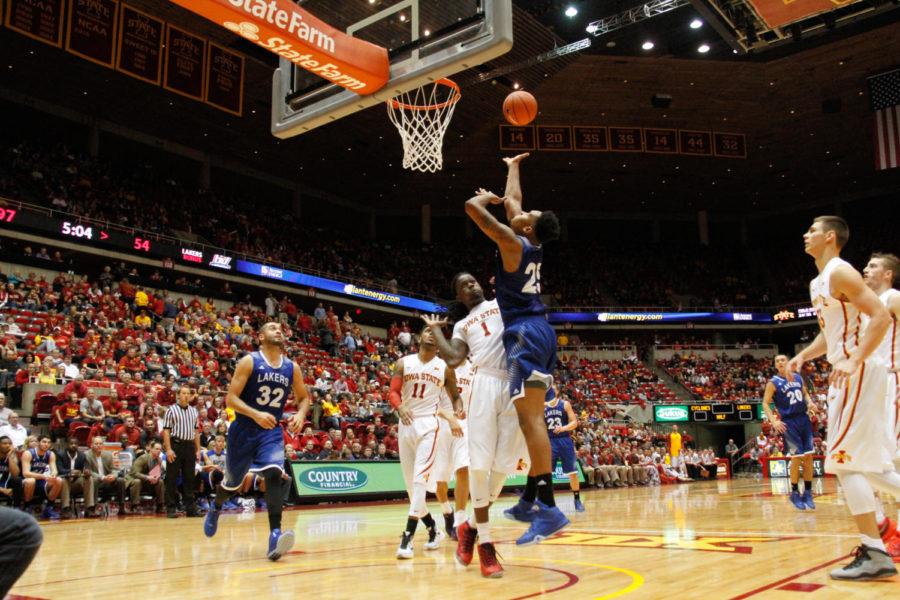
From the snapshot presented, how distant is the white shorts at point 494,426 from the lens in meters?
5.05

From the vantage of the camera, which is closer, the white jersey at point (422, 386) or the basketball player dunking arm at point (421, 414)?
the basketball player dunking arm at point (421, 414)

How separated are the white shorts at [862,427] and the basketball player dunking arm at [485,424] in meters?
2.00

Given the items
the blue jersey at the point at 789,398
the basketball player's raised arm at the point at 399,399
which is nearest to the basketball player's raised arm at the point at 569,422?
the blue jersey at the point at 789,398

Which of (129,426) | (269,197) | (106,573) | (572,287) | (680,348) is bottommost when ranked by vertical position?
(106,573)

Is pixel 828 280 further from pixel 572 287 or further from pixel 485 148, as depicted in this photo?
pixel 572 287

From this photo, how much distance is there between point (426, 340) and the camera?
22.6ft

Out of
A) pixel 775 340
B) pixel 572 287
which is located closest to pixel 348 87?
pixel 572 287

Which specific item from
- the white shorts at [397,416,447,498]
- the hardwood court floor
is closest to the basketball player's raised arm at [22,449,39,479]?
the hardwood court floor

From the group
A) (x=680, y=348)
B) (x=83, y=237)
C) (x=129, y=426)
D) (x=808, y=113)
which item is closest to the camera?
(x=129, y=426)

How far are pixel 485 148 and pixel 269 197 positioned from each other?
10.5m

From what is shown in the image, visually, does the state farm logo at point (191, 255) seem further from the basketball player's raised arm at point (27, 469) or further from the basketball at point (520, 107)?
the basketball at point (520, 107)

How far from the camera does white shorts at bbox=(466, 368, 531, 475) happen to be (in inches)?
199

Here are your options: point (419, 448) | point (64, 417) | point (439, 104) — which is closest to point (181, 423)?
point (64, 417)

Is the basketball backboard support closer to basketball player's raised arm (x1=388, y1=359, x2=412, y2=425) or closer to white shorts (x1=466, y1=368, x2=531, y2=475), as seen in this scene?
basketball player's raised arm (x1=388, y1=359, x2=412, y2=425)
